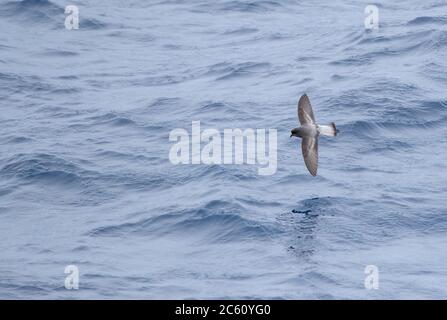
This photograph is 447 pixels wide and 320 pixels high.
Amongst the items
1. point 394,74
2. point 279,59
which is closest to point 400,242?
point 394,74

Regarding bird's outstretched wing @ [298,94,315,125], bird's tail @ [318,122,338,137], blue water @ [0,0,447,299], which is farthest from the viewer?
bird's outstretched wing @ [298,94,315,125]

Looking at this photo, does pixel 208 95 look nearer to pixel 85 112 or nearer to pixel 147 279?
pixel 85 112

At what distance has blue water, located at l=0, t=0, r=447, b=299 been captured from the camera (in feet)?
81.9

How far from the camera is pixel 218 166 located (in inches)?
1158

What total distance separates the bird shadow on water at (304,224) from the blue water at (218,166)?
1.6 inches

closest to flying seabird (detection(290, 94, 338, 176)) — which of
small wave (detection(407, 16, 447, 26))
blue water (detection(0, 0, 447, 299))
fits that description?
blue water (detection(0, 0, 447, 299))

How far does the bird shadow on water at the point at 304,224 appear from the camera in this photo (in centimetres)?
2552

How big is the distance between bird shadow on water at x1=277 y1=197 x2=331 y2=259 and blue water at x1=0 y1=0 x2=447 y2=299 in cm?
4

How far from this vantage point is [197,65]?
36.5m

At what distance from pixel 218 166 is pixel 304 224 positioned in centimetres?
354

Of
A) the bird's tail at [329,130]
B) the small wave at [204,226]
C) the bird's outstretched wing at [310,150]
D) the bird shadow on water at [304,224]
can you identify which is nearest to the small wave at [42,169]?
the small wave at [204,226]

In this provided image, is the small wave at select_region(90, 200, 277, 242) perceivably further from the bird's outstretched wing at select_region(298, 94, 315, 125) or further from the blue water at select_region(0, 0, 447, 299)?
the bird's outstretched wing at select_region(298, 94, 315, 125)

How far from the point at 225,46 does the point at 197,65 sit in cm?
152

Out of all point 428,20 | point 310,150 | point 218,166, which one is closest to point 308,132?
point 310,150
